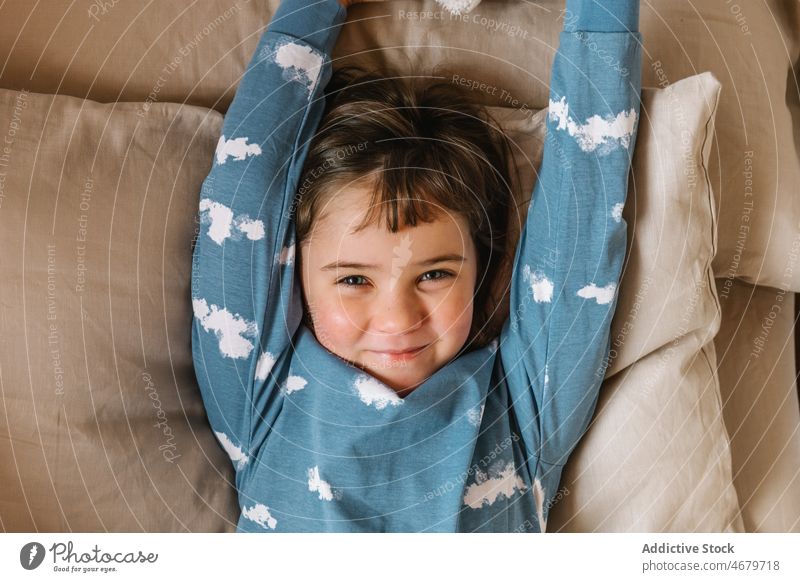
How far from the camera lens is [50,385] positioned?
49cm

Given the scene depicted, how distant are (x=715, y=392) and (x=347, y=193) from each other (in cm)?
33

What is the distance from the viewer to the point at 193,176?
54cm

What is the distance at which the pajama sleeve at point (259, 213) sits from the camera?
1.68 ft

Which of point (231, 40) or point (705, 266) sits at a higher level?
point (231, 40)

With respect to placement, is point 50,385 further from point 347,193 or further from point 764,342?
point 764,342

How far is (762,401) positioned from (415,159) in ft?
1.23

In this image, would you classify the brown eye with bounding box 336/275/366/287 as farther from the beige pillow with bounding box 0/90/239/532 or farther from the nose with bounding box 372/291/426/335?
the beige pillow with bounding box 0/90/239/532

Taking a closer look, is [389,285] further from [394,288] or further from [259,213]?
[259,213]

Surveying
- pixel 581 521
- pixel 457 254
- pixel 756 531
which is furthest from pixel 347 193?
pixel 756 531

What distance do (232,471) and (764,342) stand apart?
18.5 inches
